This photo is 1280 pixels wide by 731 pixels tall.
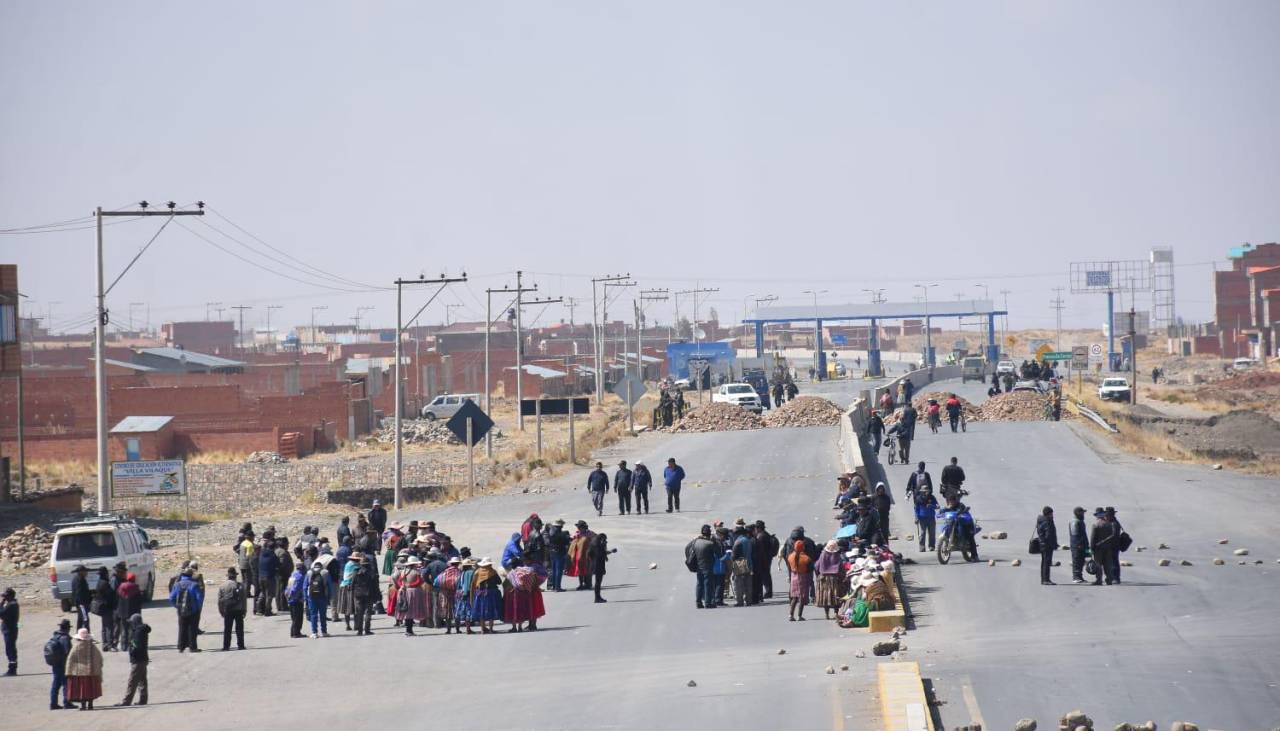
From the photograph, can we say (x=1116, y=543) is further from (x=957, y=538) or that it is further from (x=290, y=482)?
(x=290, y=482)

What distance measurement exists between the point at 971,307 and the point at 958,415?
80499 mm

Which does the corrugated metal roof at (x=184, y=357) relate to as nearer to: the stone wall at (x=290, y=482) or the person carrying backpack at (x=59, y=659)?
the stone wall at (x=290, y=482)

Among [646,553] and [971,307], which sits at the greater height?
[971,307]

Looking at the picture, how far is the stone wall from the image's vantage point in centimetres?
4688

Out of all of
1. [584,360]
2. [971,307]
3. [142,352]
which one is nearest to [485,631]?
[142,352]

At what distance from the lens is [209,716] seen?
17406mm

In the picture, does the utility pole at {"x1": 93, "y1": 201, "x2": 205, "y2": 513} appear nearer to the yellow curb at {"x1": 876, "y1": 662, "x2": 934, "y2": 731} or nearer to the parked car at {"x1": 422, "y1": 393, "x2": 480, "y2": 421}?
the yellow curb at {"x1": 876, "y1": 662, "x2": 934, "y2": 731}

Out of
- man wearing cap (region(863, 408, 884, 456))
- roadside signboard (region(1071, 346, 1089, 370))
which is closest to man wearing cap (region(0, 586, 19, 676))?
man wearing cap (region(863, 408, 884, 456))

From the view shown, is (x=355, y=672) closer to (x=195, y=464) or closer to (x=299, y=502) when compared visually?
(x=299, y=502)

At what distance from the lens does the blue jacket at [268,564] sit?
2409 centimetres

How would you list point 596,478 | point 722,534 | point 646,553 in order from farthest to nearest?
1. point 596,478
2. point 646,553
3. point 722,534

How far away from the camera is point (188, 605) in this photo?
21094mm

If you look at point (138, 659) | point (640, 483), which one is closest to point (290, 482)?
point (640, 483)

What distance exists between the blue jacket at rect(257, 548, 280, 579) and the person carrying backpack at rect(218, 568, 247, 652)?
8.07 ft
